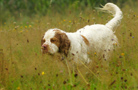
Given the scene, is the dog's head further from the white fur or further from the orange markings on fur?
the white fur

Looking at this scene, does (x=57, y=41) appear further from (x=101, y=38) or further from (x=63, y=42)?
(x=101, y=38)

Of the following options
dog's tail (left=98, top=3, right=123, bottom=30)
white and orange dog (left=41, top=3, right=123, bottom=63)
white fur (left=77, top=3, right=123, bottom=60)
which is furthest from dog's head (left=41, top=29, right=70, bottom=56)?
dog's tail (left=98, top=3, right=123, bottom=30)

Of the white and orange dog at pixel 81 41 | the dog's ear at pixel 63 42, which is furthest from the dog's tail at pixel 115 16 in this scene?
the dog's ear at pixel 63 42

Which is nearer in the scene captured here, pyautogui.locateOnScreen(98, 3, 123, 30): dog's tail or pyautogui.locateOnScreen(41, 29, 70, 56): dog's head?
pyautogui.locateOnScreen(41, 29, 70, 56): dog's head

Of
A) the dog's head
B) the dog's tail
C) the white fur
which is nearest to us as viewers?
the dog's head

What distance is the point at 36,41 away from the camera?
5203mm

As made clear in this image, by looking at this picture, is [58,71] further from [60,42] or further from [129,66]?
[129,66]

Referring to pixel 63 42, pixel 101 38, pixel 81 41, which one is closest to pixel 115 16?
pixel 101 38

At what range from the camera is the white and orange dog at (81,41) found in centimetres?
390

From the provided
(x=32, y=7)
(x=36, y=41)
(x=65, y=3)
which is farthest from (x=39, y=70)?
(x=32, y=7)

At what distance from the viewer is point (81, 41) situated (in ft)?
14.0

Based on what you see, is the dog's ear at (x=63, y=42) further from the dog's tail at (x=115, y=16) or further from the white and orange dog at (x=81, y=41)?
the dog's tail at (x=115, y=16)

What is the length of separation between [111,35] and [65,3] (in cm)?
653

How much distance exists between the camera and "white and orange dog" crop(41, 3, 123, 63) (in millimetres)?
3896
